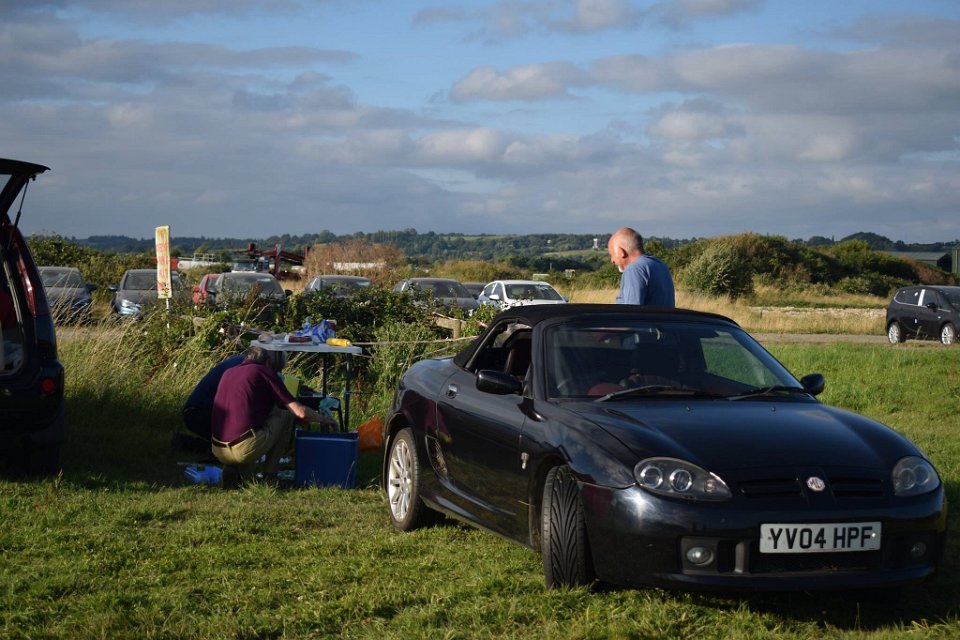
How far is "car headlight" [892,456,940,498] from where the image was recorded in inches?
213

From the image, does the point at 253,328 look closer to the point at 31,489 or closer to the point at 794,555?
the point at 31,489

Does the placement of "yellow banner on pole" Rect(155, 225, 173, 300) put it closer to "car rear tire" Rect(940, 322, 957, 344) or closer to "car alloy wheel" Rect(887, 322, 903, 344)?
"car rear tire" Rect(940, 322, 957, 344)

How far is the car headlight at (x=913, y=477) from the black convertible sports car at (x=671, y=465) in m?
0.01

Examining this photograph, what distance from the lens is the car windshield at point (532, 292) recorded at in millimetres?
31375

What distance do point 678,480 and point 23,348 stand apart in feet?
17.9

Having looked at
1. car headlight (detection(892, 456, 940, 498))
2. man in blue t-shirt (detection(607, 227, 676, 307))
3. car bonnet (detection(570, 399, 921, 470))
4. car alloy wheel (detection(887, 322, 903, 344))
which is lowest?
car alloy wheel (detection(887, 322, 903, 344))

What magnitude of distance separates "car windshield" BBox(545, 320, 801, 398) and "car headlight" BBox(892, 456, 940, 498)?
3.55 ft

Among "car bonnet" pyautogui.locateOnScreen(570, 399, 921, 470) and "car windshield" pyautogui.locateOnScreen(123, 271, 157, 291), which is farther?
"car windshield" pyautogui.locateOnScreen(123, 271, 157, 291)

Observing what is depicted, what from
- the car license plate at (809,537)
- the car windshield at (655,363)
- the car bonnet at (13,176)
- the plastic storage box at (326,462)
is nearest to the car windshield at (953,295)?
the plastic storage box at (326,462)

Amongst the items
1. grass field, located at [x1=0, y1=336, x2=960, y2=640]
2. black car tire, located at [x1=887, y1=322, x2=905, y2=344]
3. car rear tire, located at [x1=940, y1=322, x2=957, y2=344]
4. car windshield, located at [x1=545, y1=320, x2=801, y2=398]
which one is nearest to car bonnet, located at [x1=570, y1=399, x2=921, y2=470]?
car windshield, located at [x1=545, y1=320, x2=801, y2=398]

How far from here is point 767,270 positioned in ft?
226

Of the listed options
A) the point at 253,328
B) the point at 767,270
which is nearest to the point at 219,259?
the point at 767,270

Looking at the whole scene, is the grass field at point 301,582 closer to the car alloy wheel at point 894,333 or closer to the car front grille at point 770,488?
the car front grille at point 770,488

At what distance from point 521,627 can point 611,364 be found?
1871 mm
